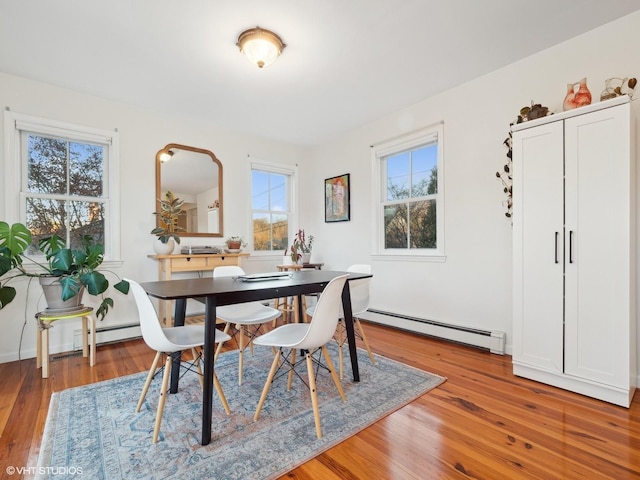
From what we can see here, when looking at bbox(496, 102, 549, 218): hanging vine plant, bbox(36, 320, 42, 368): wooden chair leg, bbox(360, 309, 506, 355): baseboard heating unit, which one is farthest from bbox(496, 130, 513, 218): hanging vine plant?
bbox(36, 320, 42, 368): wooden chair leg

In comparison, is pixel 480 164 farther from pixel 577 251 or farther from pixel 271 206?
pixel 271 206

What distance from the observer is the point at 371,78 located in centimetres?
307

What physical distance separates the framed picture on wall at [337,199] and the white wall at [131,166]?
987 millimetres

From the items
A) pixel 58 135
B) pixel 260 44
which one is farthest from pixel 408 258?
pixel 58 135

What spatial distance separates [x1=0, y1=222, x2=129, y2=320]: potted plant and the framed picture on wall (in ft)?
9.31

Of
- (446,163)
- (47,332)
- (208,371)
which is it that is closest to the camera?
(208,371)

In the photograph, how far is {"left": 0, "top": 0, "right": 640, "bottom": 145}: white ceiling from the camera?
214 centimetres

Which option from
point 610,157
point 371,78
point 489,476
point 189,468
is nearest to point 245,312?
point 189,468

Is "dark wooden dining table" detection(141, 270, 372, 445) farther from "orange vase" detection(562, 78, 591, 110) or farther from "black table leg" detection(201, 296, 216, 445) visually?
"orange vase" detection(562, 78, 591, 110)

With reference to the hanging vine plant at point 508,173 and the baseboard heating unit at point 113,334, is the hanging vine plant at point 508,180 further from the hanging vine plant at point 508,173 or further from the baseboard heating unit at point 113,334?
the baseboard heating unit at point 113,334

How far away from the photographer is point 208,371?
1.69 m

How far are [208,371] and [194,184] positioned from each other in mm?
2933

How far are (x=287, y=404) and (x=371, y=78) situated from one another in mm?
2912

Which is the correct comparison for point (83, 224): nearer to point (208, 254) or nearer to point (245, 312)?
point (208, 254)
